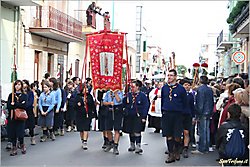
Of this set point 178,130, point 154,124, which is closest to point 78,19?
point 154,124

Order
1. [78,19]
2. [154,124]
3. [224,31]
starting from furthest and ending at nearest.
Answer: [224,31]
[78,19]
[154,124]

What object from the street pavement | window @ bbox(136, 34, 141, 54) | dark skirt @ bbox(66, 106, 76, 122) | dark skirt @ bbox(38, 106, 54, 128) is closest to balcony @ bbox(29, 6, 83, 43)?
dark skirt @ bbox(66, 106, 76, 122)

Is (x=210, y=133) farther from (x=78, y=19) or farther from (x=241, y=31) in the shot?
(x=78, y=19)

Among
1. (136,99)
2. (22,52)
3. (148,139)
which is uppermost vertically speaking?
(22,52)

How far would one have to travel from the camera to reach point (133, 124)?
35.6ft

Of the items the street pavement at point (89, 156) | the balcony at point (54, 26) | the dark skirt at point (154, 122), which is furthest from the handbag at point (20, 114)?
the balcony at point (54, 26)

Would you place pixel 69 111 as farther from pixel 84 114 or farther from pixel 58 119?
pixel 84 114

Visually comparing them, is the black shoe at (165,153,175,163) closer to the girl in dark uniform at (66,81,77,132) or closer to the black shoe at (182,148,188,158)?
the black shoe at (182,148,188,158)

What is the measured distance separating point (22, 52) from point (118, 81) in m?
10.5

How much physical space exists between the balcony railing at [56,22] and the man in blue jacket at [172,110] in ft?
43.7

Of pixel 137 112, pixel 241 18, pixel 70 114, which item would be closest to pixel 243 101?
→ pixel 137 112

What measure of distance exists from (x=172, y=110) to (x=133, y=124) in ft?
5.24

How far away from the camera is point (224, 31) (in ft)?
132

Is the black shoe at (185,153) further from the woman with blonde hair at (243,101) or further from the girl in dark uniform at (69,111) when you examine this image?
the girl in dark uniform at (69,111)
